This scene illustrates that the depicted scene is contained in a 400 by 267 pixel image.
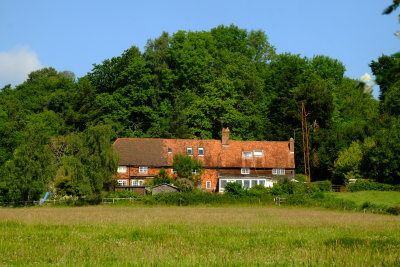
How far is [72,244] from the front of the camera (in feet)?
64.2

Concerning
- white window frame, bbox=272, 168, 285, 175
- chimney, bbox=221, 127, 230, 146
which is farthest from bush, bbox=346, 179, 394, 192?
chimney, bbox=221, 127, 230, 146

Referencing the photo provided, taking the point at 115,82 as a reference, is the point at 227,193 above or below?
below

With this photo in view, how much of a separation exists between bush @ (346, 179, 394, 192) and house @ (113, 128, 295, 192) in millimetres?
10778

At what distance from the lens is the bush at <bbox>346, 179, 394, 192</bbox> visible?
61.2 meters

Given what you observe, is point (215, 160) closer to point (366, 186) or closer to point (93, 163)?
point (366, 186)

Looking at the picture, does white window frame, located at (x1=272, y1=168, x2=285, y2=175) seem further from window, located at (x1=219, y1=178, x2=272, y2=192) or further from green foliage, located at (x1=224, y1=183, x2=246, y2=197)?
green foliage, located at (x1=224, y1=183, x2=246, y2=197)

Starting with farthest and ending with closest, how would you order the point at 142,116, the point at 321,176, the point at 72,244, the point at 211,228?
the point at 142,116 < the point at 321,176 < the point at 211,228 < the point at 72,244

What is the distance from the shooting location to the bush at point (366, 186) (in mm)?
61166

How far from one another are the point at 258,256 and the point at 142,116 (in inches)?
2818

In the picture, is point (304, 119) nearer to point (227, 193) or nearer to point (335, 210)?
point (227, 193)

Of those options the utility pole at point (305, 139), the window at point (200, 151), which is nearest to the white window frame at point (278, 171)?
the utility pole at point (305, 139)

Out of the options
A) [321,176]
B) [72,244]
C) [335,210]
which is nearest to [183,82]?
[321,176]

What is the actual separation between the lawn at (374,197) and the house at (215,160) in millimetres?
13333

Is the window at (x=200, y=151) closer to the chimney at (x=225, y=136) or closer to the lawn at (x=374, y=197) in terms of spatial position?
the chimney at (x=225, y=136)
